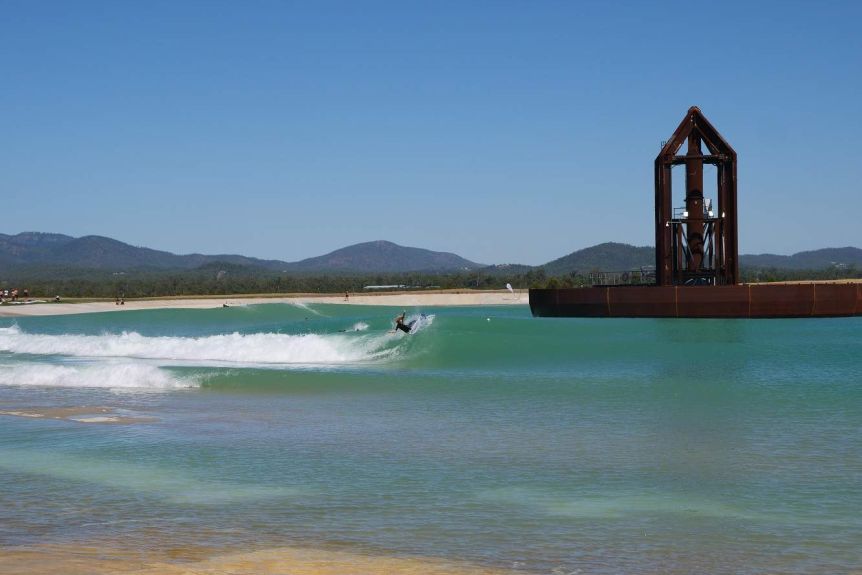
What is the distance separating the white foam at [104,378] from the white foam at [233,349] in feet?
17.0

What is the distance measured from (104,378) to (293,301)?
258ft

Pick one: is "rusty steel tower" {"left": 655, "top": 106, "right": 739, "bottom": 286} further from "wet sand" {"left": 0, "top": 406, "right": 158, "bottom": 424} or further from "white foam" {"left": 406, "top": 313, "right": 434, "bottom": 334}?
"wet sand" {"left": 0, "top": 406, "right": 158, "bottom": 424}

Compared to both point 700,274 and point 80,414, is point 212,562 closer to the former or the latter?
point 80,414

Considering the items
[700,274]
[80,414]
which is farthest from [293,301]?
[80,414]

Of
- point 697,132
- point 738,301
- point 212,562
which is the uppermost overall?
point 697,132

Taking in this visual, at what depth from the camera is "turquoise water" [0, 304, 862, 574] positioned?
8.72 metres

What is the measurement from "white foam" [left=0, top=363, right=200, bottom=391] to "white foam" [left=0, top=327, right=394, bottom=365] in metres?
5.17

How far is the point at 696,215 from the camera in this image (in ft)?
→ 146

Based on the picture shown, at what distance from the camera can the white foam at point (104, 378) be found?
73.8 feet

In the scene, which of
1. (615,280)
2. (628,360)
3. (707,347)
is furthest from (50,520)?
(615,280)

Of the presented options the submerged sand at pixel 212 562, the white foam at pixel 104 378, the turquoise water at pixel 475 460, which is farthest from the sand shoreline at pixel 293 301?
the submerged sand at pixel 212 562

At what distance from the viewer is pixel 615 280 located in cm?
5303

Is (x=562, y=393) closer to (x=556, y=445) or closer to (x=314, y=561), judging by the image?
(x=556, y=445)

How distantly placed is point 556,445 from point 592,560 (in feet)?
16.9
